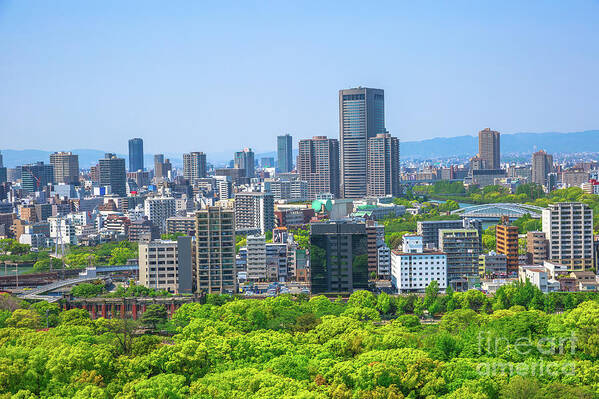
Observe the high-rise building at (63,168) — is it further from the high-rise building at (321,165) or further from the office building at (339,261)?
the office building at (339,261)

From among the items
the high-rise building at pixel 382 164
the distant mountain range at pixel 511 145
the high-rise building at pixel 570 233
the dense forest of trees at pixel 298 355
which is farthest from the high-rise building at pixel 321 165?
the distant mountain range at pixel 511 145

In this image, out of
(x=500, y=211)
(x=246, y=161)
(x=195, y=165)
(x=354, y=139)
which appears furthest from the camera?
(x=246, y=161)

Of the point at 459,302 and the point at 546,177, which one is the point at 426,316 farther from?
the point at 546,177

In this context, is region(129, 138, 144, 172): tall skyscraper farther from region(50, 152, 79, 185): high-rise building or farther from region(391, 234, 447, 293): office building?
region(391, 234, 447, 293): office building

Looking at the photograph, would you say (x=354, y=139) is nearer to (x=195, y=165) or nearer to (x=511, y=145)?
(x=195, y=165)

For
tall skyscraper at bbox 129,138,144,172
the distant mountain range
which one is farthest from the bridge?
the distant mountain range

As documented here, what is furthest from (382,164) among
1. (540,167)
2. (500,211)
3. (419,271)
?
(419,271)

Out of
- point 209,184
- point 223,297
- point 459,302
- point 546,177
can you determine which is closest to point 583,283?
point 459,302
